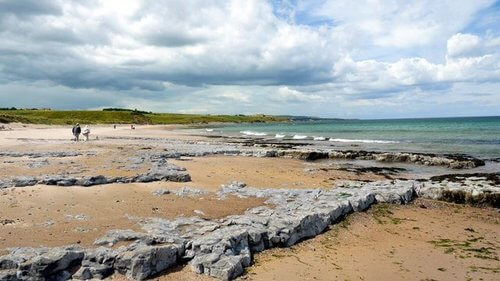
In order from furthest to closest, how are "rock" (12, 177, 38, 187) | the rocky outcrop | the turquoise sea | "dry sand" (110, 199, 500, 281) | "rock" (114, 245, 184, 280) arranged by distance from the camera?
the turquoise sea
the rocky outcrop
"rock" (12, 177, 38, 187)
"dry sand" (110, 199, 500, 281)
"rock" (114, 245, 184, 280)

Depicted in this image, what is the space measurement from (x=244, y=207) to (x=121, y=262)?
7.07 metres

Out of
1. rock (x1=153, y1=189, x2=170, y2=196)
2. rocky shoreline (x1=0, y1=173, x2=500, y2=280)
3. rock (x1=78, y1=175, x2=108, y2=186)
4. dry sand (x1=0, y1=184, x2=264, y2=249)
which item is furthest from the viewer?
rock (x1=78, y1=175, x2=108, y2=186)

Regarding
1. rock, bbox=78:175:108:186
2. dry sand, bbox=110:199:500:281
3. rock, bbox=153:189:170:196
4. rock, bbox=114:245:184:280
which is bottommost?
dry sand, bbox=110:199:500:281

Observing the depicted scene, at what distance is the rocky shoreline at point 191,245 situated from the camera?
952 centimetres

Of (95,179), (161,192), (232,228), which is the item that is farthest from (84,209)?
(232,228)

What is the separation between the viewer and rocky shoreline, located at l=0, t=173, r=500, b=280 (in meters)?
9.52

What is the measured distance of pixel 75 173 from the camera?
68.7 feet

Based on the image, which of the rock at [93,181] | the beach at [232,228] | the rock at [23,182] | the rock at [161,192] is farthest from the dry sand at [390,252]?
the rock at [23,182]

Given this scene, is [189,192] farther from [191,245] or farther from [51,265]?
[51,265]

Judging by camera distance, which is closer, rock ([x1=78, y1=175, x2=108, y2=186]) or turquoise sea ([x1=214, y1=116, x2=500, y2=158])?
rock ([x1=78, y1=175, x2=108, y2=186])

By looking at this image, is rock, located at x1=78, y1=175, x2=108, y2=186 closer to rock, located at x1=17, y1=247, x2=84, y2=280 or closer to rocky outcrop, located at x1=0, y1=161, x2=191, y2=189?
rocky outcrop, located at x1=0, y1=161, x2=191, y2=189

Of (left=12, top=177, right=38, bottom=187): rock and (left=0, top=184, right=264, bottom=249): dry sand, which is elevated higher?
(left=12, top=177, right=38, bottom=187): rock

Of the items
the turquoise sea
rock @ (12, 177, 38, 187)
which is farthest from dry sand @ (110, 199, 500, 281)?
the turquoise sea

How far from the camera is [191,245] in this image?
10898mm
